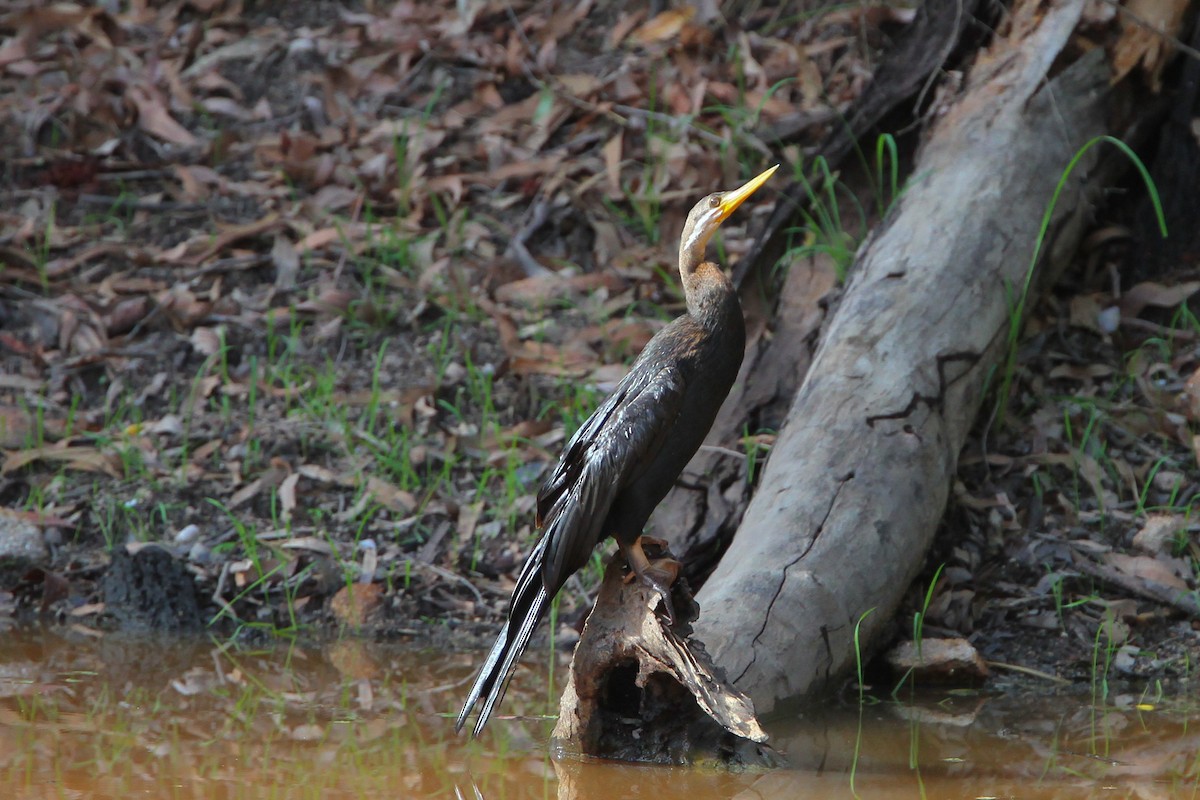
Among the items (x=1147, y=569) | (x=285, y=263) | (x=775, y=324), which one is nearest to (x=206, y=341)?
(x=285, y=263)

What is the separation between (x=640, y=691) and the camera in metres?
3.26

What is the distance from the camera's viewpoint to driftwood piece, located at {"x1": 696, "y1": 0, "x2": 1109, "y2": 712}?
3408 millimetres

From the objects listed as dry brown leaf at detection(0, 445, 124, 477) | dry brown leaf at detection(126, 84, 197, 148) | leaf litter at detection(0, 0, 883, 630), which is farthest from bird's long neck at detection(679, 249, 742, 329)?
dry brown leaf at detection(126, 84, 197, 148)

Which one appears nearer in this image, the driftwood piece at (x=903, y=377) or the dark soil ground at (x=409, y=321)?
the driftwood piece at (x=903, y=377)

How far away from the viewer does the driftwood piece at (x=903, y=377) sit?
3.41 meters

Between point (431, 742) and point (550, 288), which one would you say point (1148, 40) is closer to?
point (550, 288)

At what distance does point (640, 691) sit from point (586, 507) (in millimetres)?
501

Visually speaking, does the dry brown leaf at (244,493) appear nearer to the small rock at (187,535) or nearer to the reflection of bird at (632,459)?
the small rock at (187,535)

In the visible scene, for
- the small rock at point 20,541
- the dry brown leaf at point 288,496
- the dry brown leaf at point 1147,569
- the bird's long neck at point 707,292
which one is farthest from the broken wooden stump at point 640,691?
the small rock at point 20,541

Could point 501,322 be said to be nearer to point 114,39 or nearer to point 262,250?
point 262,250

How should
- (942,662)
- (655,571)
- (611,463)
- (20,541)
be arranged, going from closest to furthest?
1. (655,571)
2. (611,463)
3. (942,662)
4. (20,541)

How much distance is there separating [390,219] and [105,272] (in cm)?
129

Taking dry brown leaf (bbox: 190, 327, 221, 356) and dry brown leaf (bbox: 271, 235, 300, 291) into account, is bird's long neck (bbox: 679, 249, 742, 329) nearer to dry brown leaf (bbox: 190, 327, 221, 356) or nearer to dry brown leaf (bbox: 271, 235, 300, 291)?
dry brown leaf (bbox: 190, 327, 221, 356)

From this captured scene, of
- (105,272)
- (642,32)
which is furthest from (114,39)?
(642,32)
